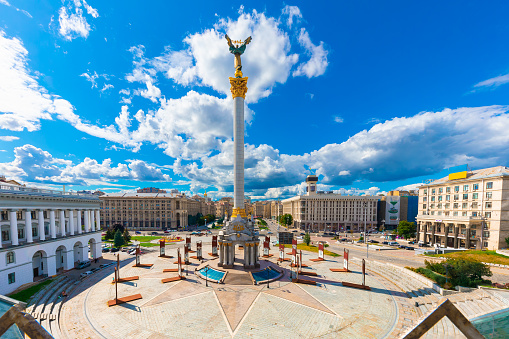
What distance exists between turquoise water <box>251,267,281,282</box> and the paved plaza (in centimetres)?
247

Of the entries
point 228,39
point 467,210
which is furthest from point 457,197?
point 228,39

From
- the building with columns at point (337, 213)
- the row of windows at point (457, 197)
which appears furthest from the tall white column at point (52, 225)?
the building with columns at point (337, 213)

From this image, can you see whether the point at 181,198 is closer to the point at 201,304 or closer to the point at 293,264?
the point at 293,264

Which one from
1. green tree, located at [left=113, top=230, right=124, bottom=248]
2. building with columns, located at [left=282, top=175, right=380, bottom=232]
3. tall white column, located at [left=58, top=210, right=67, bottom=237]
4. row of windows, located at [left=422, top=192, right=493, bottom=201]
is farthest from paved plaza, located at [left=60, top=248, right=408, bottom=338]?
building with columns, located at [left=282, top=175, right=380, bottom=232]

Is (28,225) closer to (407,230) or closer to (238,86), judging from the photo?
(238,86)

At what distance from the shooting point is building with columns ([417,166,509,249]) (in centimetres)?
5719

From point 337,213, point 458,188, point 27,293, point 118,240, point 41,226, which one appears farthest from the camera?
point 337,213

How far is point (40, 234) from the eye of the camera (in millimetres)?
38531

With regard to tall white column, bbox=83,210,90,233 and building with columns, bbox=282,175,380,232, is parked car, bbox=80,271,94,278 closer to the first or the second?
tall white column, bbox=83,210,90,233

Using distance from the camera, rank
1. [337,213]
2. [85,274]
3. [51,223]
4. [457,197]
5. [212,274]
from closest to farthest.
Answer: [212,274] → [85,274] → [51,223] → [457,197] → [337,213]

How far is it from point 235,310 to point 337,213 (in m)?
114

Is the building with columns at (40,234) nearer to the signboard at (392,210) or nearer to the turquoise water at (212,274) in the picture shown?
the turquoise water at (212,274)

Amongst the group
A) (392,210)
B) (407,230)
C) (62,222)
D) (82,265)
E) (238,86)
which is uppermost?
(238,86)

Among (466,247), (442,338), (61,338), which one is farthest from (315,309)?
(466,247)
